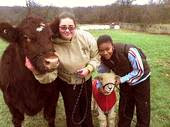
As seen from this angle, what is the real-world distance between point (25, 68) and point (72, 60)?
680 mm

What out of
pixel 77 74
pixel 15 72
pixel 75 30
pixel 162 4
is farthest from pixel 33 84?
pixel 162 4

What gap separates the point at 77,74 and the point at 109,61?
0.59 meters

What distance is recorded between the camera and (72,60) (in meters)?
4.52

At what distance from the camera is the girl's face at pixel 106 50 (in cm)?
466

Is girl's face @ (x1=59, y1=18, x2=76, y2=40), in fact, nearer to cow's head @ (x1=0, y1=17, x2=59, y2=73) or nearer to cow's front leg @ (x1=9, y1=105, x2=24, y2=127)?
cow's head @ (x1=0, y1=17, x2=59, y2=73)

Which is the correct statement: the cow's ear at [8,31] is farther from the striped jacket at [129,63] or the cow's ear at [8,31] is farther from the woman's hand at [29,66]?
the striped jacket at [129,63]

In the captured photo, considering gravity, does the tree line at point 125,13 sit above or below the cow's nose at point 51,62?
below

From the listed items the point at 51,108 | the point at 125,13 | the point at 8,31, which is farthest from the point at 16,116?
the point at 125,13

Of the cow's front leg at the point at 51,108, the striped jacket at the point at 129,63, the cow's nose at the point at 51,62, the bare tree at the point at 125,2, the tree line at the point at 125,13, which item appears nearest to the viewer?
the cow's nose at the point at 51,62

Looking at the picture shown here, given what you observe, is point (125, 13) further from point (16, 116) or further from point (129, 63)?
point (129, 63)

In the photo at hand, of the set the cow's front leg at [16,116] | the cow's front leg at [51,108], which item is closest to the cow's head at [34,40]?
the cow's front leg at [51,108]

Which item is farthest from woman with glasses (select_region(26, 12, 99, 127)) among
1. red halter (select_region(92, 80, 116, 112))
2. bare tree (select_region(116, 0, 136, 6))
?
bare tree (select_region(116, 0, 136, 6))

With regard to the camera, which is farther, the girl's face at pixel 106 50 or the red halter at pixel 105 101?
the red halter at pixel 105 101

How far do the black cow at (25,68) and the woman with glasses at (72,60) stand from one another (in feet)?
0.59
